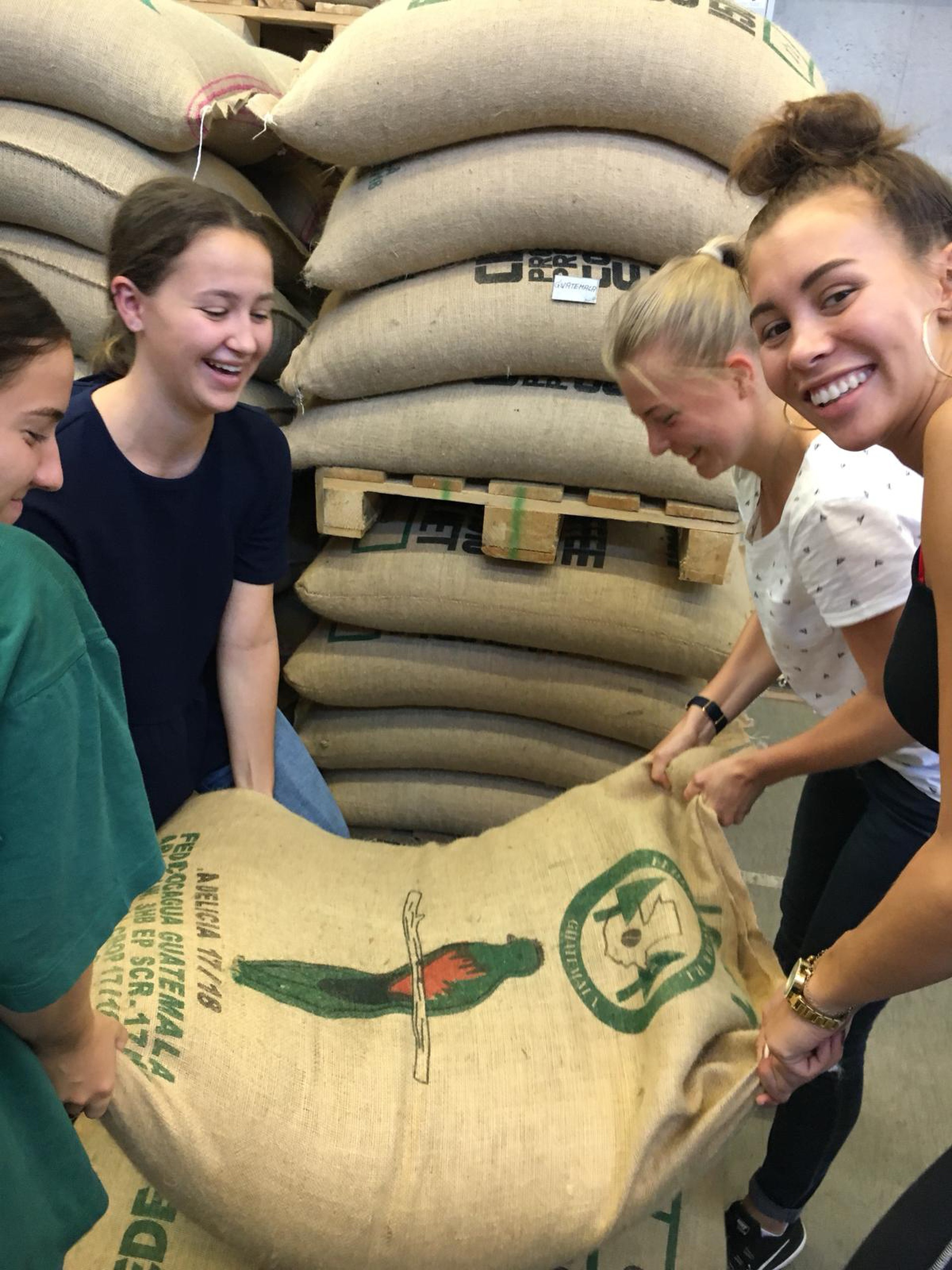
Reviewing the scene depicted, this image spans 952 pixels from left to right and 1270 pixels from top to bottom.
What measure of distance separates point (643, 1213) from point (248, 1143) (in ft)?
1.45

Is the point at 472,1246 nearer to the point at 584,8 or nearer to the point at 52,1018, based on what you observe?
the point at 52,1018

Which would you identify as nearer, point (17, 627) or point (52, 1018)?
point (17, 627)

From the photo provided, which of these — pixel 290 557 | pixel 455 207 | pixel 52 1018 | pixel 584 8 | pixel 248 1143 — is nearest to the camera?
pixel 52 1018

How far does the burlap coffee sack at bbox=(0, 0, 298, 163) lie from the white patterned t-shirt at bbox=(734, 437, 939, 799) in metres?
1.46

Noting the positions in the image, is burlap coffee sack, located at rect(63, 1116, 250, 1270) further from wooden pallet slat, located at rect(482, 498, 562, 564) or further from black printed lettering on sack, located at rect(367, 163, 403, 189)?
black printed lettering on sack, located at rect(367, 163, 403, 189)

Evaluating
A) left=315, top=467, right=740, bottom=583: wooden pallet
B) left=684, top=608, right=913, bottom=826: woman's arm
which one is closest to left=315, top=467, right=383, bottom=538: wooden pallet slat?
left=315, top=467, right=740, bottom=583: wooden pallet

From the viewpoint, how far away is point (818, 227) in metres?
0.86

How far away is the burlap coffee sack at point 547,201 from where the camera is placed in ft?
5.72

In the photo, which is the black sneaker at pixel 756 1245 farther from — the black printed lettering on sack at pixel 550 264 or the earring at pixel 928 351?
the black printed lettering on sack at pixel 550 264

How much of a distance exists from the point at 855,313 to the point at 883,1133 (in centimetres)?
164

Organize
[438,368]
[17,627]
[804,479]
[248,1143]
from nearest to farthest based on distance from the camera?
1. [17,627]
2. [248,1143]
3. [804,479]
4. [438,368]

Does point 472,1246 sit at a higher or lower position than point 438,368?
lower

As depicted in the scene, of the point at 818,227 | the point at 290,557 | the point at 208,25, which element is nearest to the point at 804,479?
the point at 818,227

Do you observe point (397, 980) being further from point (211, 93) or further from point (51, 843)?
point (211, 93)
